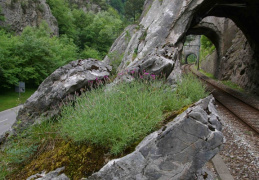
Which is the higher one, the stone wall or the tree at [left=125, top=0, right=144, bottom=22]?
the tree at [left=125, top=0, right=144, bottom=22]

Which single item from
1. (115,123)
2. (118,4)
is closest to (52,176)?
(115,123)

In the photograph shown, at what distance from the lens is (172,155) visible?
2.52 metres

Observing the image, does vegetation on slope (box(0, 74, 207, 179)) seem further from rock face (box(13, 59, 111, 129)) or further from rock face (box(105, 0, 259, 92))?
rock face (box(105, 0, 259, 92))

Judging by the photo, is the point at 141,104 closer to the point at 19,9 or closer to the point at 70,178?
the point at 70,178

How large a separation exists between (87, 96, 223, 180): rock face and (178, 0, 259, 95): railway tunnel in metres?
8.82

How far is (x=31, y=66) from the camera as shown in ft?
77.8

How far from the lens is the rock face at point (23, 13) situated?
30.8 metres

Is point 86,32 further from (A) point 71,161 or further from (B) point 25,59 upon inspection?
(A) point 71,161

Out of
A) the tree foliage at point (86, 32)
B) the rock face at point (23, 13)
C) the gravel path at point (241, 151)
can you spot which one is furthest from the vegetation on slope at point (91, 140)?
the tree foliage at point (86, 32)

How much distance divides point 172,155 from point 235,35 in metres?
21.4

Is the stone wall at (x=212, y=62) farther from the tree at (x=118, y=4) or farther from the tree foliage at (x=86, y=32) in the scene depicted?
the tree at (x=118, y=4)

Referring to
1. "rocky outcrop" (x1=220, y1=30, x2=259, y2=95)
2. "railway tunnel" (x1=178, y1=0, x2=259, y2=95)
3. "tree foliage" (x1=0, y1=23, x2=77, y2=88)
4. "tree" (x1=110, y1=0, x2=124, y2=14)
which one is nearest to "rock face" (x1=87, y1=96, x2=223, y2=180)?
"railway tunnel" (x1=178, y1=0, x2=259, y2=95)

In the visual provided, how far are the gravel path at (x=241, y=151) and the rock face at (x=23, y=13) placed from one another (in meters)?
35.4

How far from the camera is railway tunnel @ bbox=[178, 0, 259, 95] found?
11.6m
